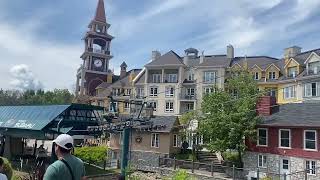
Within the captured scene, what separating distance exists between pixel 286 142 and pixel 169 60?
97.4ft

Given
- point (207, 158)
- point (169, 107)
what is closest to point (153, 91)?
point (169, 107)

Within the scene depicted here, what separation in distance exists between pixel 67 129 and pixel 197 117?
13.7 metres

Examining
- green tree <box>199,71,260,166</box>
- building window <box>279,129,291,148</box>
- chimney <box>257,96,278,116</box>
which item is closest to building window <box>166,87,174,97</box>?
green tree <box>199,71,260,166</box>

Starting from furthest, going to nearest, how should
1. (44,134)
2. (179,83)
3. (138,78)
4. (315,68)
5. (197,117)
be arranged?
(138,78), (179,83), (315,68), (197,117), (44,134)

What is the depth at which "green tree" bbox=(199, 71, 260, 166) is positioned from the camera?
32.9 meters

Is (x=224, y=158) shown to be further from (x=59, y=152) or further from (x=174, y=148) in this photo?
(x=59, y=152)

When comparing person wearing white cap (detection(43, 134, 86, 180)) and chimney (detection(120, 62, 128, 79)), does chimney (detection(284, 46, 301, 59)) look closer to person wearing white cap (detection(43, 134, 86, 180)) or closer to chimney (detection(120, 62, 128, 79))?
chimney (detection(120, 62, 128, 79))

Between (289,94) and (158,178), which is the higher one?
(289,94)

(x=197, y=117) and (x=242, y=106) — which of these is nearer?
(x=242, y=106)

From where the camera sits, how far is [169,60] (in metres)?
59.2

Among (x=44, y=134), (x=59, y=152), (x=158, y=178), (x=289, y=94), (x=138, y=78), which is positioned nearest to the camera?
(x=59, y=152)

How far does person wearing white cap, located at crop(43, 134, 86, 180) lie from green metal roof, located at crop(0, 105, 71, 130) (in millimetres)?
26345

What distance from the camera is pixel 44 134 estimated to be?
102ft

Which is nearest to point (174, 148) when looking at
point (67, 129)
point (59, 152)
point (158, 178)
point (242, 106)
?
point (158, 178)
